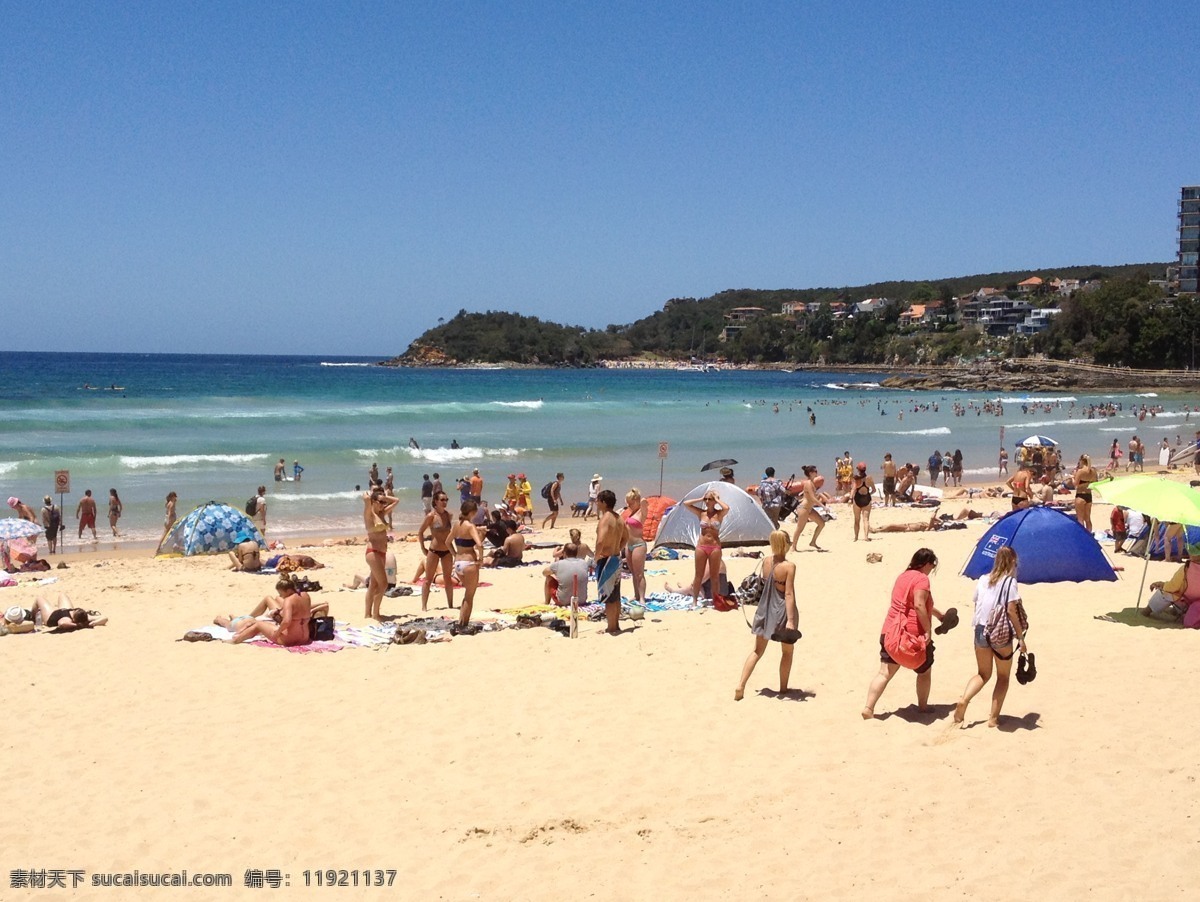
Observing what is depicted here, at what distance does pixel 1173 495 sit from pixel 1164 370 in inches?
3560

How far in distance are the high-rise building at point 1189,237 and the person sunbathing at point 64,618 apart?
406 feet

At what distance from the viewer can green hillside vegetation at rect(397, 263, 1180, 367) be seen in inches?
3647

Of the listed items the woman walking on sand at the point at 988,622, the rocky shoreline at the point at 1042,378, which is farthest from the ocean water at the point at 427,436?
the woman walking on sand at the point at 988,622

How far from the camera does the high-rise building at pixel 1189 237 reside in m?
113

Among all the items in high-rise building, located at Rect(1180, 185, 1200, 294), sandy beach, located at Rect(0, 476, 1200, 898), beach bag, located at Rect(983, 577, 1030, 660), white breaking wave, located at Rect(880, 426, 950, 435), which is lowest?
sandy beach, located at Rect(0, 476, 1200, 898)

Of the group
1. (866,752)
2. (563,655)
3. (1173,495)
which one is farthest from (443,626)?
(1173,495)

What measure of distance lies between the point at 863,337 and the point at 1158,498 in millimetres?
146727

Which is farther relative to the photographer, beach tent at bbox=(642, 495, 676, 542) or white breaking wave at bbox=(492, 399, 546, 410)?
white breaking wave at bbox=(492, 399, 546, 410)

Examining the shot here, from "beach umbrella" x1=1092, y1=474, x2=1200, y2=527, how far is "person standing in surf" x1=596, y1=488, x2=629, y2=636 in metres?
4.44

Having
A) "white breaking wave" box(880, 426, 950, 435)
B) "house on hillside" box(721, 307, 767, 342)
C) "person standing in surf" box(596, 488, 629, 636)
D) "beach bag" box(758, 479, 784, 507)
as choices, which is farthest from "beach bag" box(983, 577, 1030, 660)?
"house on hillside" box(721, 307, 767, 342)

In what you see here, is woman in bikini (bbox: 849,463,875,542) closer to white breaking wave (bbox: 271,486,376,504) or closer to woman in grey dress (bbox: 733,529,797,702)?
woman in grey dress (bbox: 733,529,797,702)

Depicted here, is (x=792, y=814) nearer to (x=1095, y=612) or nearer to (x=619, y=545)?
(x=619, y=545)

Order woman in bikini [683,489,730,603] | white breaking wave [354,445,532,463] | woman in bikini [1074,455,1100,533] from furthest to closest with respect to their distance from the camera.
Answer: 1. white breaking wave [354,445,532,463]
2. woman in bikini [1074,455,1100,533]
3. woman in bikini [683,489,730,603]

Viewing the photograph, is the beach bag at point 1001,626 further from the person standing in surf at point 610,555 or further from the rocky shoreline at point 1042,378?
the rocky shoreline at point 1042,378
